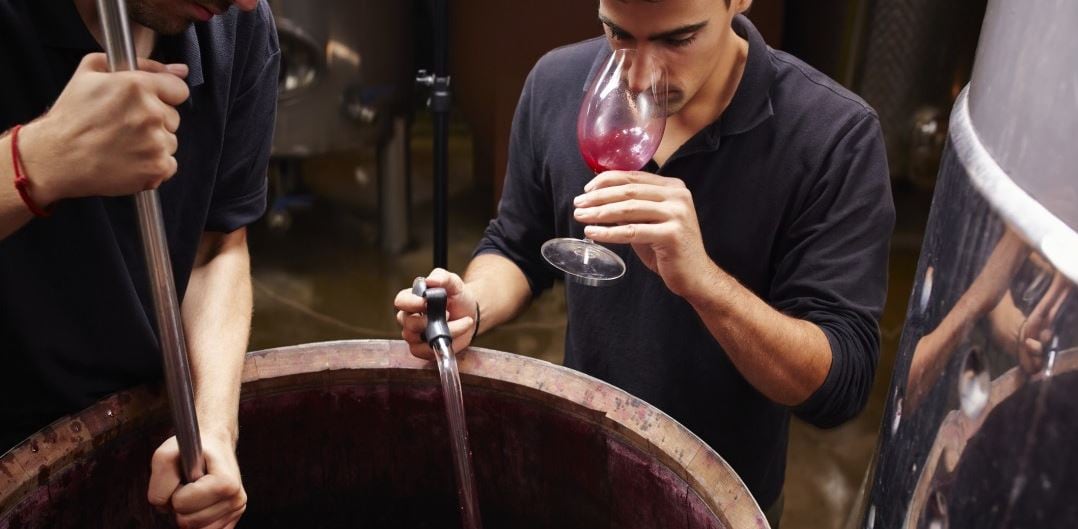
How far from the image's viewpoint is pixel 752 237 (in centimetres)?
124

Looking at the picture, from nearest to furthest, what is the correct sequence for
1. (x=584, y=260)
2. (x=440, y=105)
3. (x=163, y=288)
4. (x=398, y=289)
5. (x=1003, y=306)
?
(x=1003, y=306), (x=163, y=288), (x=584, y=260), (x=440, y=105), (x=398, y=289)

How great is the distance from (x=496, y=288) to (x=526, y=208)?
17cm

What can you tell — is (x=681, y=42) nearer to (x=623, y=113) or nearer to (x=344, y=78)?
(x=623, y=113)

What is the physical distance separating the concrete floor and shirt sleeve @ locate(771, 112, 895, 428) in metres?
1.42

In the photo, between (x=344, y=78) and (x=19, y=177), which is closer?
(x=19, y=177)

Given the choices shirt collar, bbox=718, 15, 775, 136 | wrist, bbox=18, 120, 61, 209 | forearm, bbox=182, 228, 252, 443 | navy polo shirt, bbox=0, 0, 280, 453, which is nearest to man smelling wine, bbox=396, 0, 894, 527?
shirt collar, bbox=718, 15, 775, 136

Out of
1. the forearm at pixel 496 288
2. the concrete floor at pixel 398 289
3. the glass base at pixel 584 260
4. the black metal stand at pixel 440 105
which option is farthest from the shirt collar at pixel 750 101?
the concrete floor at pixel 398 289

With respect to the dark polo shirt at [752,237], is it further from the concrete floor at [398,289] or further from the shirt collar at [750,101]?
the concrete floor at [398,289]

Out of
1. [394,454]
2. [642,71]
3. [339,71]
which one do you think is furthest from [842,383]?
[339,71]

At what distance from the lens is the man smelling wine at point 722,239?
1.10 meters

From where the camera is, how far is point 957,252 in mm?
518

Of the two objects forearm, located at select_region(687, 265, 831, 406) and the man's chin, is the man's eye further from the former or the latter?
the man's chin

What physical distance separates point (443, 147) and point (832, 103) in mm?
822

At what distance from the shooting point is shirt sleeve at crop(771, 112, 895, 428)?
1164mm
